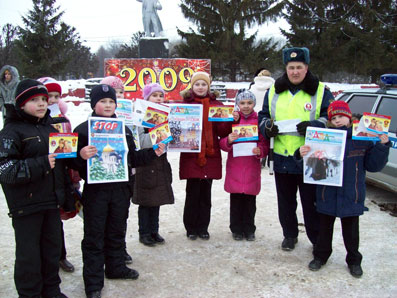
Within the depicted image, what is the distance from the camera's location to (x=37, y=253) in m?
2.70

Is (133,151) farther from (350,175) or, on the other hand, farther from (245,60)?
(245,60)

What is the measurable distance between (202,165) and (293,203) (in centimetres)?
107

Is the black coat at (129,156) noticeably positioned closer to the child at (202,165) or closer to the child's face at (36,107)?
the child's face at (36,107)

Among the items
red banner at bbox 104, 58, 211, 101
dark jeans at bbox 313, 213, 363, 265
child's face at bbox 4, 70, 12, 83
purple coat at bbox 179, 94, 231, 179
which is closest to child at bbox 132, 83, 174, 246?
purple coat at bbox 179, 94, 231, 179

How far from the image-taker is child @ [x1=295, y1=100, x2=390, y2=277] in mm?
3195

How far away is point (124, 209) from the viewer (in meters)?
3.13

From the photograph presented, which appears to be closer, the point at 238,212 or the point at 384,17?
the point at 238,212

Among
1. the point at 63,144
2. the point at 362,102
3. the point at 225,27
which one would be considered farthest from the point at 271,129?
the point at 225,27

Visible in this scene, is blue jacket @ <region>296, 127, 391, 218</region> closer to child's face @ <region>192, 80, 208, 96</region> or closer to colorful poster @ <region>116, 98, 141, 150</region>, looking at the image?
child's face @ <region>192, 80, 208, 96</region>

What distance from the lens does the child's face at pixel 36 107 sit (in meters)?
2.62

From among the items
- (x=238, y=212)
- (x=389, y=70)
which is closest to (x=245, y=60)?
(x=389, y=70)

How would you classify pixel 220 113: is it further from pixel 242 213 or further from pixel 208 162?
pixel 242 213

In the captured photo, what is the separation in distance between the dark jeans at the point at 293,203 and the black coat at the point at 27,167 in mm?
2239

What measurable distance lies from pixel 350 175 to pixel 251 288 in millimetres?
1354
